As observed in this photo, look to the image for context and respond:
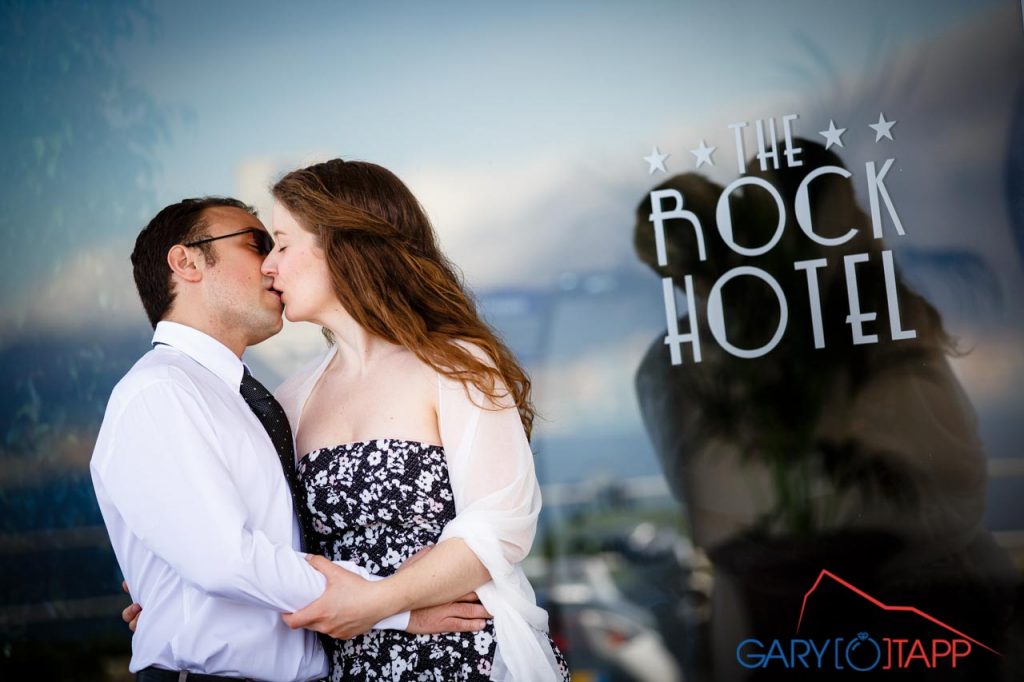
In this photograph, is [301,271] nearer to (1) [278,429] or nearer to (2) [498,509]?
(1) [278,429]

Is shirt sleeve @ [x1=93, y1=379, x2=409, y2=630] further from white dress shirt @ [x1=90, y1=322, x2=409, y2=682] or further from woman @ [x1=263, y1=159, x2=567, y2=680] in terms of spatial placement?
woman @ [x1=263, y1=159, x2=567, y2=680]

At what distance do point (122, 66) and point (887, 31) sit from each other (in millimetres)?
2756

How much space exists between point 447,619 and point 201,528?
523 millimetres

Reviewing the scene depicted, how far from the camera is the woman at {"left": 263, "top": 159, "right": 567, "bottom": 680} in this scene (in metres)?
2.28

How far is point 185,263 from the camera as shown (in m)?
2.58

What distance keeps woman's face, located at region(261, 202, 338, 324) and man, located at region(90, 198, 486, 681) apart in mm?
158

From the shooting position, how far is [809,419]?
3.71 meters

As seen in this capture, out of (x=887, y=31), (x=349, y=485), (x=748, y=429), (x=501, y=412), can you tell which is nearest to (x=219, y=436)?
(x=349, y=485)

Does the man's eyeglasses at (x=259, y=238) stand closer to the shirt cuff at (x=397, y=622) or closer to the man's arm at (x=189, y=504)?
the man's arm at (x=189, y=504)

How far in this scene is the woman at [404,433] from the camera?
2.28m
